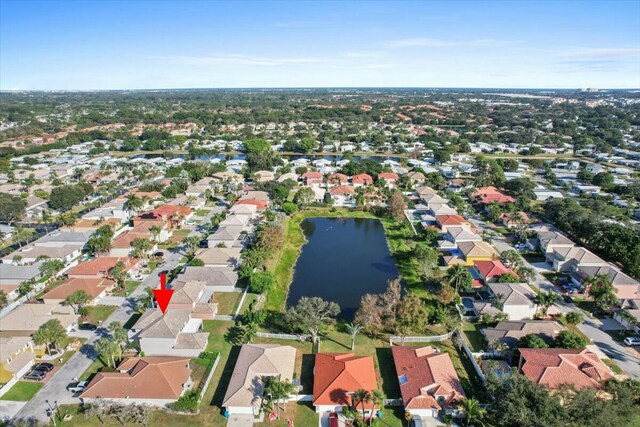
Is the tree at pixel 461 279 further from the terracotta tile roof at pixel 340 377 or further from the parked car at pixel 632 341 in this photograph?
the terracotta tile roof at pixel 340 377

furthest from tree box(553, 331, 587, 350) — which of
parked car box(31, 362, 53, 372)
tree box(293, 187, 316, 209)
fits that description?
tree box(293, 187, 316, 209)

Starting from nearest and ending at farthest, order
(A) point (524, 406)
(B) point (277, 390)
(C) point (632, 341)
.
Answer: (A) point (524, 406) < (B) point (277, 390) < (C) point (632, 341)

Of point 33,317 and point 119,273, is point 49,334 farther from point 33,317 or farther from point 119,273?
point 119,273

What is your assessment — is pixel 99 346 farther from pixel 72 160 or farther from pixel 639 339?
pixel 72 160

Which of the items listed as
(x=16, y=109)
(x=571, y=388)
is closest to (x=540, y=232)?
(x=571, y=388)

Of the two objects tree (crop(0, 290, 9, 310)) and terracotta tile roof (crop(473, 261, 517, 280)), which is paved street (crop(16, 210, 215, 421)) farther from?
terracotta tile roof (crop(473, 261, 517, 280))

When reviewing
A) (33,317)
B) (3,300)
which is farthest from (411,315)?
(3,300)
